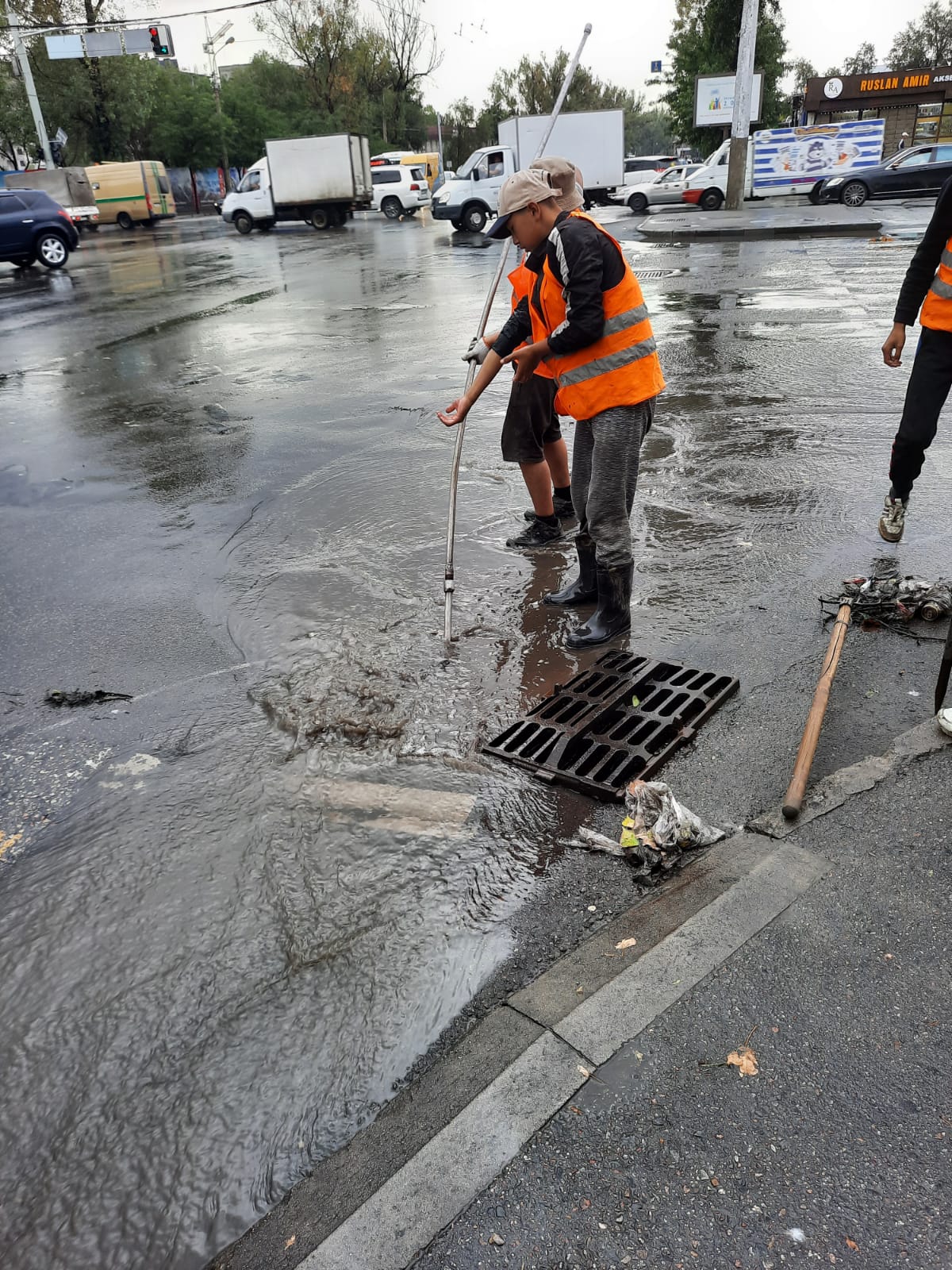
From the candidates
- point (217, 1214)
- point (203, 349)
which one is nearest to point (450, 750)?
point (217, 1214)

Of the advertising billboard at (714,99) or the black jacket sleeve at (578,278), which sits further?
the advertising billboard at (714,99)

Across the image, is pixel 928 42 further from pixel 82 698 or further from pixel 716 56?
pixel 82 698

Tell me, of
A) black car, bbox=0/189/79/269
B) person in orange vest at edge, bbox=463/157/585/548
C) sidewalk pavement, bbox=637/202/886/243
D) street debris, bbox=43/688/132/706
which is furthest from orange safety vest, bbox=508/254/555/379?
black car, bbox=0/189/79/269

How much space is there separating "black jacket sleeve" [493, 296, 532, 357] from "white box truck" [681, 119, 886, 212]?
27.9 m

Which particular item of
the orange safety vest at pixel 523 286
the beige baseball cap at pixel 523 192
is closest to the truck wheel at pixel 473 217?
the orange safety vest at pixel 523 286

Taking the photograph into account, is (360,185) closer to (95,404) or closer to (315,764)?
(95,404)

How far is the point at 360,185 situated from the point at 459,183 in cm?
756

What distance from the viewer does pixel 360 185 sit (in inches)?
1319

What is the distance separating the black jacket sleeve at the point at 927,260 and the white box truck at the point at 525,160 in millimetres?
25427

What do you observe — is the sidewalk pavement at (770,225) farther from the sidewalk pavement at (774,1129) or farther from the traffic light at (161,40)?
the traffic light at (161,40)

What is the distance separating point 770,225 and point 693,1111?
2183 cm

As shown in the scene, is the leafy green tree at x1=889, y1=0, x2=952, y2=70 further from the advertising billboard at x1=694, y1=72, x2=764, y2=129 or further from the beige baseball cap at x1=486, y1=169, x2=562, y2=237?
the beige baseball cap at x1=486, y1=169, x2=562, y2=237

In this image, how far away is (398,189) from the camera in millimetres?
37344

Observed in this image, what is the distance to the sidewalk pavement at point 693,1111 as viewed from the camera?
1705 mm
